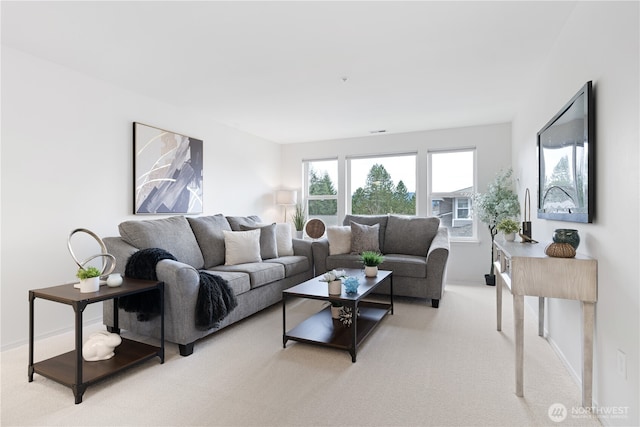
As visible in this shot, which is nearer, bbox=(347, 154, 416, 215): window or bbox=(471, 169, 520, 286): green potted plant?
bbox=(471, 169, 520, 286): green potted plant

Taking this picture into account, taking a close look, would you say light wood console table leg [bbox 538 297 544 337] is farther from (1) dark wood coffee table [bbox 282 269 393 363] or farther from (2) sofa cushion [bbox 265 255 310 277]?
(2) sofa cushion [bbox 265 255 310 277]

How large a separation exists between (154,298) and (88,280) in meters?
0.49

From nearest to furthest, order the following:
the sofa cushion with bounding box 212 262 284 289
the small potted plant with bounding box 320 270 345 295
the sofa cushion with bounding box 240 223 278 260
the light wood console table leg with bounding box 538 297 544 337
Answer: the small potted plant with bounding box 320 270 345 295
the light wood console table leg with bounding box 538 297 544 337
the sofa cushion with bounding box 212 262 284 289
the sofa cushion with bounding box 240 223 278 260

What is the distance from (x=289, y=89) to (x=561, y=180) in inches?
100

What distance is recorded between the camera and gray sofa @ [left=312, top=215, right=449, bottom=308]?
371 cm

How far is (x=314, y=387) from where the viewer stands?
203cm

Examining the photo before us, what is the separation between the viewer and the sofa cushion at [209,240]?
3531 mm

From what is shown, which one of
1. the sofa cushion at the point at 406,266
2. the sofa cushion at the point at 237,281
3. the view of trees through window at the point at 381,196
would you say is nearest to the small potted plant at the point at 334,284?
the sofa cushion at the point at 237,281

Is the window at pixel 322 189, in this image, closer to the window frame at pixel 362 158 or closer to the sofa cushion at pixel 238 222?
the window frame at pixel 362 158

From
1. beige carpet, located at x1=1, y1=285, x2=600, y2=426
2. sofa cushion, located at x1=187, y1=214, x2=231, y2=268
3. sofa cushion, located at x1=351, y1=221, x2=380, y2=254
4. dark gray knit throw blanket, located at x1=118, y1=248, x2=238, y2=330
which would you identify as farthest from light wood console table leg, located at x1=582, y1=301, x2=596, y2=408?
sofa cushion, located at x1=187, y1=214, x2=231, y2=268

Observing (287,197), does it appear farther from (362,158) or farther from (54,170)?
(54,170)

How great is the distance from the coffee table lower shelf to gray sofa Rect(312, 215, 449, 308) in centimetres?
71

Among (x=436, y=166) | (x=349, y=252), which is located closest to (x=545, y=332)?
(x=349, y=252)

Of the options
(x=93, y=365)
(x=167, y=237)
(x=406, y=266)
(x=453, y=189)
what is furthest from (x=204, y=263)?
(x=453, y=189)
